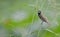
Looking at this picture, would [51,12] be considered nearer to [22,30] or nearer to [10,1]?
[22,30]

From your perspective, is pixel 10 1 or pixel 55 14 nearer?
pixel 55 14

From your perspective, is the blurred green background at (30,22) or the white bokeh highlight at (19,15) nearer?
the blurred green background at (30,22)

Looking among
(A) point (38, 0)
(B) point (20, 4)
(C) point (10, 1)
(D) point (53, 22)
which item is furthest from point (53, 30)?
(C) point (10, 1)

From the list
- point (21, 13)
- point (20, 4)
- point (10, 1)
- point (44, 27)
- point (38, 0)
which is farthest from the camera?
point (10, 1)

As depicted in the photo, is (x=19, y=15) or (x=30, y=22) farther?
(x=19, y=15)

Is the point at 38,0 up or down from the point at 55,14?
up

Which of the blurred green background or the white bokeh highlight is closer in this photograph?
the blurred green background

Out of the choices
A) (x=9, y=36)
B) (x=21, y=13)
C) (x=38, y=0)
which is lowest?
(x=9, y=36)

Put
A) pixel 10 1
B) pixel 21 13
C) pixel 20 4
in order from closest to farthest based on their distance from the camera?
pixel 21 13, pixel 20 4, pixel 10 1
